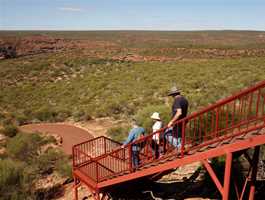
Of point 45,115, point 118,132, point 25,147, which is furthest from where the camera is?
point 45,115

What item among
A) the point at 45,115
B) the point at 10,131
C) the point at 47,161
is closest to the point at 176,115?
the point at 47,161

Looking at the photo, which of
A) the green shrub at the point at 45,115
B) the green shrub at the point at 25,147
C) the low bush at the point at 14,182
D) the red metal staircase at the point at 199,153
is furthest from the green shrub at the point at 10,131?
the red metal staircase at the point at 199,153

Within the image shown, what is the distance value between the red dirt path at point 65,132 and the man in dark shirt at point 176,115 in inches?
269

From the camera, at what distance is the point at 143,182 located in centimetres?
896

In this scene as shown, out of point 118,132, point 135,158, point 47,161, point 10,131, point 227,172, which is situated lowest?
point 10,131

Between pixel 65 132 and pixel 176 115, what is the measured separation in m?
10.2

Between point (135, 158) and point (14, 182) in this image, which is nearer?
point (135, 158)

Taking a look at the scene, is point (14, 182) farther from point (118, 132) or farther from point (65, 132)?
point (65, 132)

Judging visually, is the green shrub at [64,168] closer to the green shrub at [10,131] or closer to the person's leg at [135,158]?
the person's leg at [135,158]

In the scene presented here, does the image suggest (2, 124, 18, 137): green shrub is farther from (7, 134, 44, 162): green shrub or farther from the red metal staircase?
the red metal staircase

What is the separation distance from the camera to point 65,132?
1577cm

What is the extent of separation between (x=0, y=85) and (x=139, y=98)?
59.1 feet

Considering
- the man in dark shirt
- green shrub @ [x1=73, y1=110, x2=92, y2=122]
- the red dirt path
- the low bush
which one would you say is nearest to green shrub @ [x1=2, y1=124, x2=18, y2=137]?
the red dirt path

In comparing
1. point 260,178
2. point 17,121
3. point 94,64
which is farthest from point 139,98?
point 94,64
